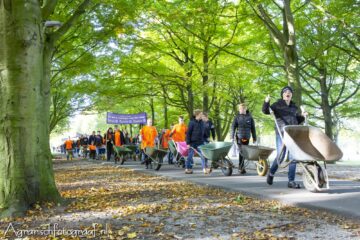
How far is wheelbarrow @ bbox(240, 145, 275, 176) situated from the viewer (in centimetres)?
990

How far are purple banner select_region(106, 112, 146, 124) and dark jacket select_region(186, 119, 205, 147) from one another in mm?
13143

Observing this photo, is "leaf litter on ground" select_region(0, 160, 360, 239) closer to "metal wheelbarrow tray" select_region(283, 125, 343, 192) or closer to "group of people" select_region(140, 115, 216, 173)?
"metal wheelbarrow tray" select_region(283, 125, 343, 192)

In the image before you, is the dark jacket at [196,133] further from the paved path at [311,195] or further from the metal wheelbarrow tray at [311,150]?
the metal wheelbarrow tray at [311,150]

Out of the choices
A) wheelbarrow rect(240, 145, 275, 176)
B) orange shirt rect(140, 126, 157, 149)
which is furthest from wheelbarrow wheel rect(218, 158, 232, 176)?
orange shirt rect(140, 126, 157, 149)

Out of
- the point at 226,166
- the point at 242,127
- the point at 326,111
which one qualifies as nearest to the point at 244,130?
the point at 242,127

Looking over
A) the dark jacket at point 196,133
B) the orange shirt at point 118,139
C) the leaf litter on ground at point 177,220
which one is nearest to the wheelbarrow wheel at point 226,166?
the dark jacket at point 196,133

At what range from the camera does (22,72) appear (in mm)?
6238

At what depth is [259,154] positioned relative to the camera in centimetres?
999

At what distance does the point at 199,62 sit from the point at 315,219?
58.4 feet

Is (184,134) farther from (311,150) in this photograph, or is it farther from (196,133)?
(311,150)

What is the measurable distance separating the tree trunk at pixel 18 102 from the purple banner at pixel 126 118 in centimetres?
1867

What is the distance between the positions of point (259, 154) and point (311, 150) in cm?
282

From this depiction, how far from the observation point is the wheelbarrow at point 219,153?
10757 mm

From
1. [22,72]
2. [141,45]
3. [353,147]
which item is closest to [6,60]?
[22,72]
